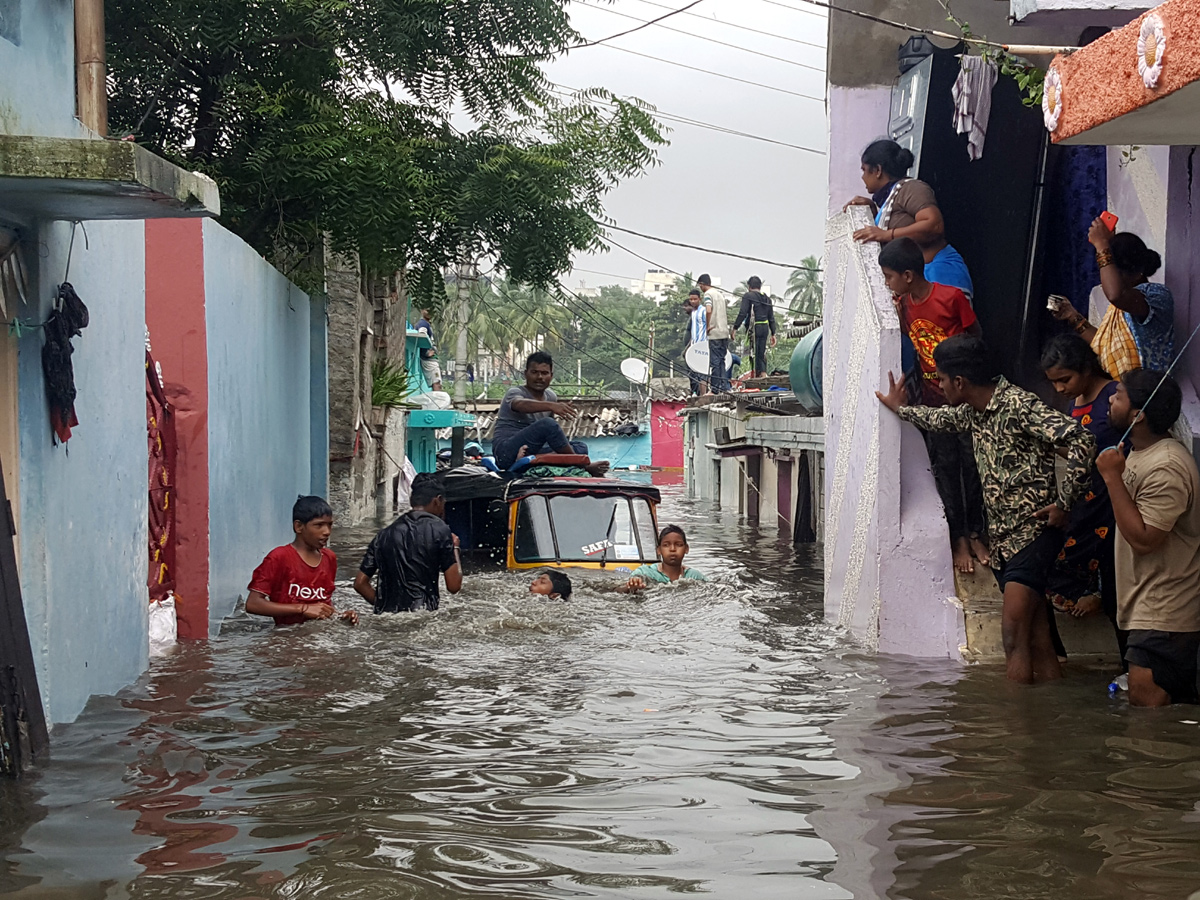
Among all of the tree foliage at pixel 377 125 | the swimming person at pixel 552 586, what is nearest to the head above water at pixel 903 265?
the swimming person at pixel 552 586

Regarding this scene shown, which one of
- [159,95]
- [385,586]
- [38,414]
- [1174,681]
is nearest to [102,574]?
[38,414]

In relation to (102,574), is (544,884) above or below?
below

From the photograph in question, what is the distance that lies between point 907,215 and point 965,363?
6.75ft

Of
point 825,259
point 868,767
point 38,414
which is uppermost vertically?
point 825,259

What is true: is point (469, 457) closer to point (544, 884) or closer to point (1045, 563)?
point (1045, 563)

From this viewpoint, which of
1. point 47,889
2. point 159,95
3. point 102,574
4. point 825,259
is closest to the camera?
point 47,889

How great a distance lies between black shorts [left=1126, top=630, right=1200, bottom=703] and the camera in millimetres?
6102

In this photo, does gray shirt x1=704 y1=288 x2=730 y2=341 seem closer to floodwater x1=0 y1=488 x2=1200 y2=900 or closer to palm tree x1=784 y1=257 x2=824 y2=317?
floodwater x1=0 y1=488 x2=1200 y2=900

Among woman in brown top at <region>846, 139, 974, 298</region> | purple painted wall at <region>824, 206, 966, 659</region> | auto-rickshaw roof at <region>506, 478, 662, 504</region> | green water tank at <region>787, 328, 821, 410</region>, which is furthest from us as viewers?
green water tank at <region>787, 328, 821, 410</region>

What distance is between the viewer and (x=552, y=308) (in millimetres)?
78000

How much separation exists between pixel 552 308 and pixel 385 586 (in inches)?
2755

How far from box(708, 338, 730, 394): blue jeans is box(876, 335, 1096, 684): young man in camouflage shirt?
18933 mm

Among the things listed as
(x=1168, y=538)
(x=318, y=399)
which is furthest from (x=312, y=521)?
(x=318, y=399)

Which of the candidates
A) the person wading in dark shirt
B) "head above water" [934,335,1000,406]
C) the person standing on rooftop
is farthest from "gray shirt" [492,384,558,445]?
the person standing on rooftop
